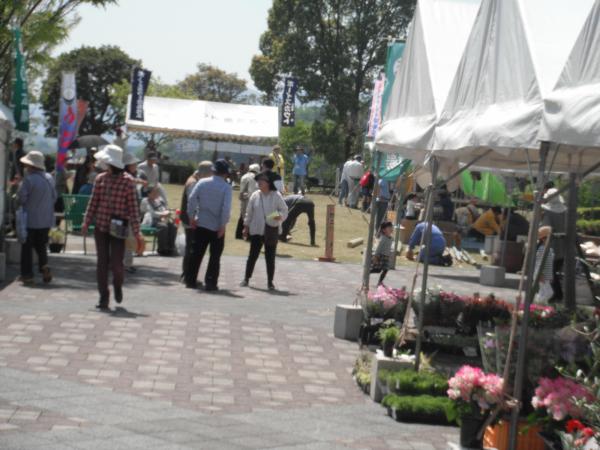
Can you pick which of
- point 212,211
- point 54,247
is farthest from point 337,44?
point 212,211

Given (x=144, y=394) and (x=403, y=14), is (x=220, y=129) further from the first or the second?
(x=144, y=394)

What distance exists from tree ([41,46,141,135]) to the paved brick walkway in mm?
75353

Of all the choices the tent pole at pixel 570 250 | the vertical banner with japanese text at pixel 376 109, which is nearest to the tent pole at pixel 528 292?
the tent pole at pixel 570 250

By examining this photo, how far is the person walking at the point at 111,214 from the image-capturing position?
13008 mm

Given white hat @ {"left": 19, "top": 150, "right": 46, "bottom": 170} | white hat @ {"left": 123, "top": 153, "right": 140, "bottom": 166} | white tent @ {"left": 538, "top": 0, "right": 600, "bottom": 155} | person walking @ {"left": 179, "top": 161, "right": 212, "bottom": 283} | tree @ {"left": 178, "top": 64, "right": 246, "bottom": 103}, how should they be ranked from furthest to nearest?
tree @ {"left": 178, "top": 64, "right": 246, "bottom": 103} → white hat @ {"left": 123, "top": 153, "right": 140, "bottom": 166} → person walking @ {"left": 179, "top": 161, "right": 212, "bottom": 283} → white hat @ {"left": 19, "top": 150, "right": 46, "bottom": 170} → white tent @ {"left": 538, "top": 0, "right": 600, "bottom": 155}

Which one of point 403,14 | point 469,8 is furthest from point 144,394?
point 403,14

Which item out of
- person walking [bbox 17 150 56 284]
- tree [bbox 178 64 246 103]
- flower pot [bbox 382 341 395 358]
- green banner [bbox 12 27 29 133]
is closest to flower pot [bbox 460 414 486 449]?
flower pot [bbox 382 341 395 358]

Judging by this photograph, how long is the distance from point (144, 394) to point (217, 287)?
7.62 meters

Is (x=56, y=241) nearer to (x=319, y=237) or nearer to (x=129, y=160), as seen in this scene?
(x=129, y=160)

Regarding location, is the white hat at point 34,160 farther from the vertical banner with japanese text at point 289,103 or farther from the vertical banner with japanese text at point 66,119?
the vertical banner with japanese text at point 289,103

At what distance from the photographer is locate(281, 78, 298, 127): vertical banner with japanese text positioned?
46812mm

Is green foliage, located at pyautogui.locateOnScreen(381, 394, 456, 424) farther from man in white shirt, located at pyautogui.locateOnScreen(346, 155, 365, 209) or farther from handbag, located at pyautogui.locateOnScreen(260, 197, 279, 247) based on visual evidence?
man in white shirt, located at pyautogui.locateOnScreen(346, 155, 365, 209)

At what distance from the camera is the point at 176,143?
7662 centimetres

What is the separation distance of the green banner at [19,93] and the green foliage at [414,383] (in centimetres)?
1001
